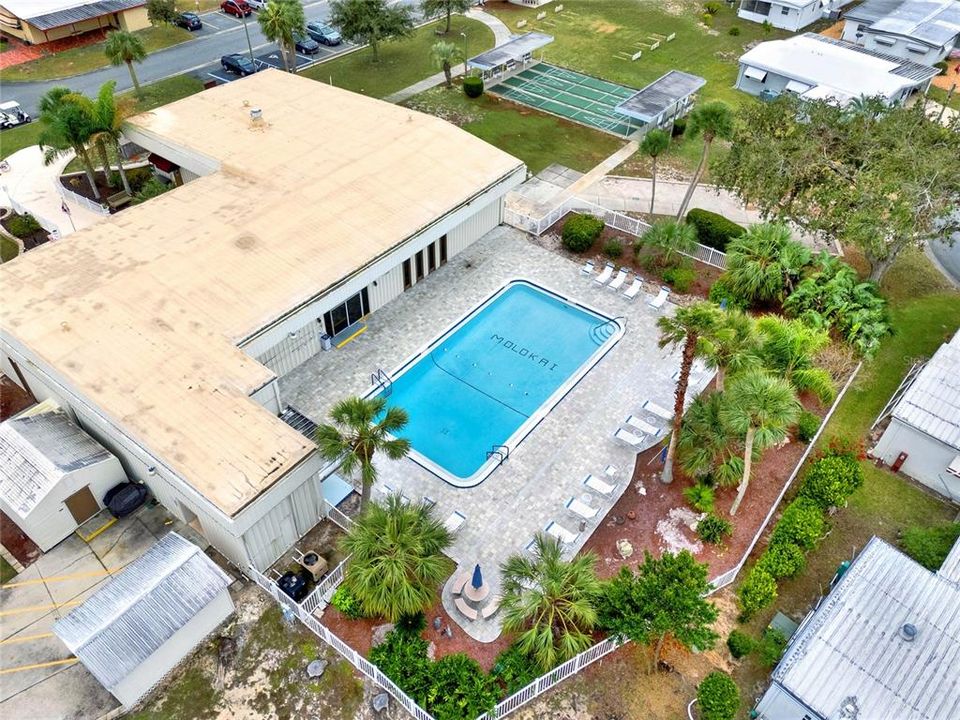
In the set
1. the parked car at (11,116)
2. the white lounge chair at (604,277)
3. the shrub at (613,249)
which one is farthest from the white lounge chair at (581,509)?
the parked car at (11,116)

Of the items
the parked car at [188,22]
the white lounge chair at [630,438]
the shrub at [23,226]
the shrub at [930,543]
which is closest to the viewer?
the shrub at [930,543]

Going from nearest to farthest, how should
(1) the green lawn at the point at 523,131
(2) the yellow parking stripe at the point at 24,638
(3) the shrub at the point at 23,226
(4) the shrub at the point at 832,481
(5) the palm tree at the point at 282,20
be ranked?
(2) the yellow parking stripe at the point at 24,638 < (4) the shrub at the point at 832,481 < (3) the shrub at the point at 23,226 < (1) the green lawn at the point at 523,131 < (5) the palm tree at the point at 282,20

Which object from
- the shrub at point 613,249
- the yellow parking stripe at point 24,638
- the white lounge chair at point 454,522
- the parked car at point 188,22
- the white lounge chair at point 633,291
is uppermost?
the parked car at point 188,22

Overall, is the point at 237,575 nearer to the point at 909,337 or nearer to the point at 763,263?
the point at 763,263

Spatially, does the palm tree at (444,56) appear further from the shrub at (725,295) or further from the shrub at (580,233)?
the shrub at (725,295)

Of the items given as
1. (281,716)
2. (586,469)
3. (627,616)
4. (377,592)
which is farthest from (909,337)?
(281,716)

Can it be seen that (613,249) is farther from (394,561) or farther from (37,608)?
(37,608)

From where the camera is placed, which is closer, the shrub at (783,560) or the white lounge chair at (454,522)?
the shrub at (783,560)

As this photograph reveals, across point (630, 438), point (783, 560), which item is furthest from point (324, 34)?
point (783, 560)
